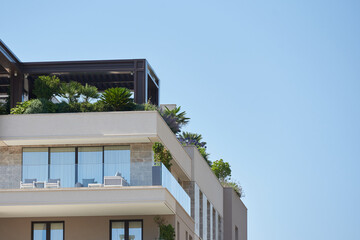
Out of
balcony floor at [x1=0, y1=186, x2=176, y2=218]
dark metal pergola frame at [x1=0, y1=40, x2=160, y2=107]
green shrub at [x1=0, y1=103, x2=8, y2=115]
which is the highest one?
dark metal pergola frame at [x1=0, y1=40, x2=160, y2=107]

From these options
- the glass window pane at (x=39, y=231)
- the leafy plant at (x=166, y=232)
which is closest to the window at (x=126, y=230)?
the leafy plant at (x=166, y=232)

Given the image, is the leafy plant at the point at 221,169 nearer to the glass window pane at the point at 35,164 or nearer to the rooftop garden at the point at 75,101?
the rooftop garden at the point at 75,101

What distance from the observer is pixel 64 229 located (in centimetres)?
3800

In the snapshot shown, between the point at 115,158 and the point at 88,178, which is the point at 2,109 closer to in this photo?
the point at 115,158

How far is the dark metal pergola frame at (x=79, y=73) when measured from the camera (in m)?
45.2

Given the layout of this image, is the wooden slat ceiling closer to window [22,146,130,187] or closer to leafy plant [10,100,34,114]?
leafy plant [10,100,34,114]

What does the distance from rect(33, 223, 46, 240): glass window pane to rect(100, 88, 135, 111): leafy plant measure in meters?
6.35

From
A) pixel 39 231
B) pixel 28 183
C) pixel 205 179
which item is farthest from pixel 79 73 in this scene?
pixel 28 183

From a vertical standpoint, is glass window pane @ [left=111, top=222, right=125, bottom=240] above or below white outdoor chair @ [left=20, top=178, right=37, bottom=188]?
below

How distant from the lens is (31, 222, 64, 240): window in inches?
1495

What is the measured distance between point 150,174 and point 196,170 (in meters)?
9.74

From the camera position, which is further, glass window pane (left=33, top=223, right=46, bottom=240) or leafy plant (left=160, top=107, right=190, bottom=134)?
leafy plant (left=160, top=107, right=190, bottom=134)

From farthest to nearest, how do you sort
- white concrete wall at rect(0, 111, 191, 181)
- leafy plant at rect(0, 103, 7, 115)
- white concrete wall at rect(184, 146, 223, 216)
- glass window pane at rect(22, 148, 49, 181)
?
white concrete wall at rect(184, 146, 223, 216) → leafy plant at rect(0, 103, 7, 115) → white concrete wall at rect(0, 111, 191, 181) → glass window pane at rect(22, 148, 49, 181)

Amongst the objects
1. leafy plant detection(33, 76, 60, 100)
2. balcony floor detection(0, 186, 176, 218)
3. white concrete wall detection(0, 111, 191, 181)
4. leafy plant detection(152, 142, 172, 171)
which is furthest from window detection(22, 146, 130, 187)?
leafy plant detection(33, 76, 60, 100)
